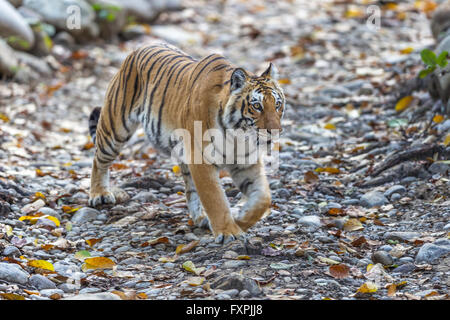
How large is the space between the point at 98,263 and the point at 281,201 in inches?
70.8

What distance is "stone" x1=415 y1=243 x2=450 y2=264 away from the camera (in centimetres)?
420

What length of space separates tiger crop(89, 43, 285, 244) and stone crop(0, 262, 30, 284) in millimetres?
1325

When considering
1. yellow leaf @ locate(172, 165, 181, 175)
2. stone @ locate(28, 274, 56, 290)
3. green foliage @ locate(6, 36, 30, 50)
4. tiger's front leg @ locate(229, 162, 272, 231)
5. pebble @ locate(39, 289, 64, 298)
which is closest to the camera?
pebble @ locate(39, 289, 64, 298)

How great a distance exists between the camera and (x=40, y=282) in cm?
407

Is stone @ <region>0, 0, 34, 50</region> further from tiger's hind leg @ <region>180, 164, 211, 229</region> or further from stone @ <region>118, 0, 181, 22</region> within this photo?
tiger's hind leg @ <region>180, 164, 211, 229</region>

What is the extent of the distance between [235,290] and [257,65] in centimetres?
699

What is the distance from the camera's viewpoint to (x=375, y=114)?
304 inches

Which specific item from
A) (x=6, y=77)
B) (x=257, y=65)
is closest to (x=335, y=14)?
(x=257, y=65)

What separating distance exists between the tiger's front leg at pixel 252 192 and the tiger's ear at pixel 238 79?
653 mm

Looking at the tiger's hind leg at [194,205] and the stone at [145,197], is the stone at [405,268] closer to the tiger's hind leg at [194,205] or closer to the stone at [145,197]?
the tiger's hind leg at [194,205]

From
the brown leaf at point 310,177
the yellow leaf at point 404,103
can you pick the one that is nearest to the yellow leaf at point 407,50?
the yellow leaf at point 404,103

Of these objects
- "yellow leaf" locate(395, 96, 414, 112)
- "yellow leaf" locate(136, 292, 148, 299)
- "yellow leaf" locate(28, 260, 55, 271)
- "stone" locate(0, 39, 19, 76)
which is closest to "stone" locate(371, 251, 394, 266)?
"yellow leaf" locate(136, 292, 148, 299)

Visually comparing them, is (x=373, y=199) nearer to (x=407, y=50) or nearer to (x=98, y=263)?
(x=98, y=263)
